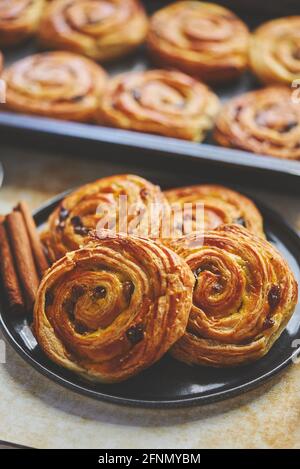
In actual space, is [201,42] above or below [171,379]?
above

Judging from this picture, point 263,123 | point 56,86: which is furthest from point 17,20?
point 263,123

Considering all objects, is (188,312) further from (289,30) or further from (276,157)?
(289,30)

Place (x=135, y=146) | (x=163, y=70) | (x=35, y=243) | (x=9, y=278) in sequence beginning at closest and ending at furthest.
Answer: (x=9, y=278), (x=35, y=243), (x=135, y=146), (x=163, y=70)

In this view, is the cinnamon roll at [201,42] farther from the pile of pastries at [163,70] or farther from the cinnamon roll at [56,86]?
the cinnamon roll at [56,86]

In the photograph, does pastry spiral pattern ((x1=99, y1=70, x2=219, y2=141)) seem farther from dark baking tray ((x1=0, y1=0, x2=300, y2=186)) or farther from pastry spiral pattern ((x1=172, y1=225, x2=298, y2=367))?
pastry spiral pattern ((x1=172, y1=225, x2=298, y2=367))

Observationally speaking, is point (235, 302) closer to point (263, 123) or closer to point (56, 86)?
point (263, 123)

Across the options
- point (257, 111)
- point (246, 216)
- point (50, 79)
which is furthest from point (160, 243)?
point (50, 79)
